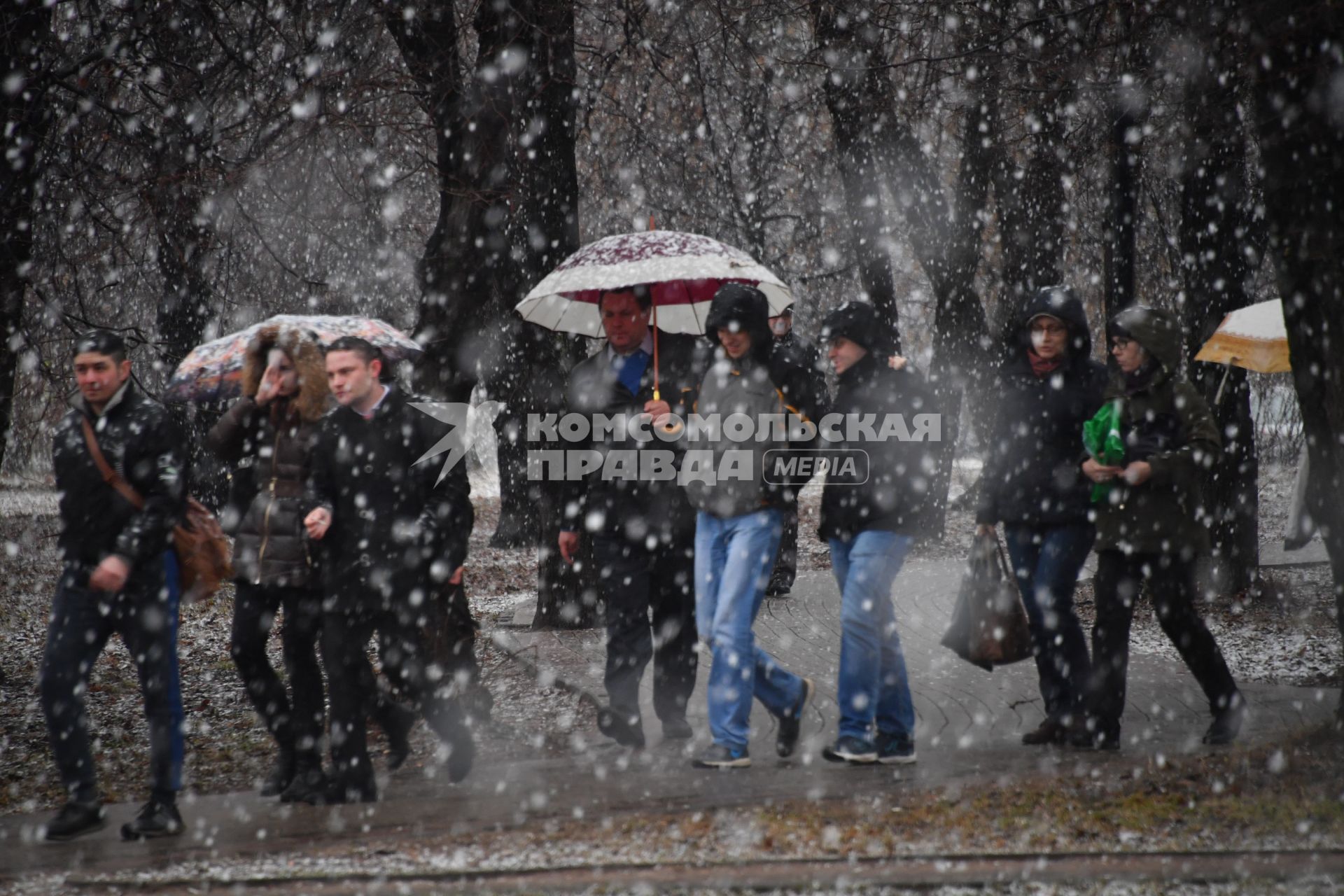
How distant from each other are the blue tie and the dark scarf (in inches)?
72.9

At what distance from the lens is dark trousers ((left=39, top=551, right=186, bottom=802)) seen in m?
5.20

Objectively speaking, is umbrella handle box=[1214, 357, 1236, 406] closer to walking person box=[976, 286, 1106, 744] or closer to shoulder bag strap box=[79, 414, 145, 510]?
walking person box=[976, 286, 1106, 744]

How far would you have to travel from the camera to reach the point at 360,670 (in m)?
5.56

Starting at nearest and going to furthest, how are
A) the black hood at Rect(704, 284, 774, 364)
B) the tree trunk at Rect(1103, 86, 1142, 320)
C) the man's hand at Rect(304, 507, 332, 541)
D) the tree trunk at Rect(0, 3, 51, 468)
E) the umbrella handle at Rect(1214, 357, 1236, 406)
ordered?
the man's hand at Rect(304, 507, 332, 541) → the black hood at Rect(704, 284, 774, 364) → the tree trunk at Rect(0, 3, 51, 468) → the tree trunk at Rect(1103, 86, 1142, 320) → the umbrella handle at Rect(1214, 357, 1236, 406)

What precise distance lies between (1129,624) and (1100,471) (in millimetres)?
699

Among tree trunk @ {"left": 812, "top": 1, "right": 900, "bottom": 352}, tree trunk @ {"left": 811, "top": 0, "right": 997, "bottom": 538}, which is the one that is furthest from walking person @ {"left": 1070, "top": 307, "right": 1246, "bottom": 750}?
tree trunk @ {"left": 811, "top": 0, "right": 997, "bottom": 538}

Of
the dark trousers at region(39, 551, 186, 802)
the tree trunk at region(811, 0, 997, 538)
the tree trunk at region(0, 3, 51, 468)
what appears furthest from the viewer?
the tree trunk at region(811, 0, 997, 538)

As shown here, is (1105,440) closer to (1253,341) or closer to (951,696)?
(951,696)

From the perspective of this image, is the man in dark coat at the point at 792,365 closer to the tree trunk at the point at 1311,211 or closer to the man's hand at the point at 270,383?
the tree trunk at the point at 1311,211

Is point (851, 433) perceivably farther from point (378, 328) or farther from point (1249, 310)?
point (1249, 310)

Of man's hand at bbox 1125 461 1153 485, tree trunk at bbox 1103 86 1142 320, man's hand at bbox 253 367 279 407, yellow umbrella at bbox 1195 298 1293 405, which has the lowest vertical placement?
man's hand at bbox 1125 461 1153 485

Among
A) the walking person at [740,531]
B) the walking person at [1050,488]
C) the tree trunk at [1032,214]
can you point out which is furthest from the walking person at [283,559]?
the tree trunk at [1032,214]

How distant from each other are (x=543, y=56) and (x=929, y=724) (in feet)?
18.1

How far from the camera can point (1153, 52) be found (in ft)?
30.1
